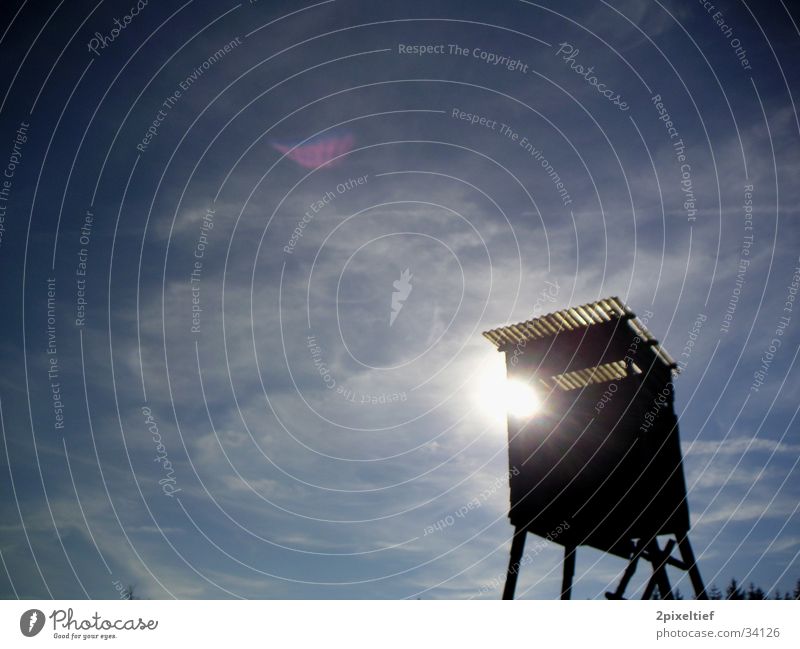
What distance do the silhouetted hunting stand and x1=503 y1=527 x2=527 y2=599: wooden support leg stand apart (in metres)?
0.03

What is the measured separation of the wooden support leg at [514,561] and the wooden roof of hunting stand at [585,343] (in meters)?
4.60

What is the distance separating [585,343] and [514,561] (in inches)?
267

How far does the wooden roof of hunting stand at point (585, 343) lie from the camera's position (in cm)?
1816

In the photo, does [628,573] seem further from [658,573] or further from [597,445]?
[597,445]

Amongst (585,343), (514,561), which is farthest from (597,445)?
(514,561)

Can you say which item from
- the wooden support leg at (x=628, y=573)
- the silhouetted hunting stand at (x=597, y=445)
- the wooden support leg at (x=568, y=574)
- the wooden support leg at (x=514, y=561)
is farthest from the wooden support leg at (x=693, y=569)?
the wooden support leg at (x=514, y=561)

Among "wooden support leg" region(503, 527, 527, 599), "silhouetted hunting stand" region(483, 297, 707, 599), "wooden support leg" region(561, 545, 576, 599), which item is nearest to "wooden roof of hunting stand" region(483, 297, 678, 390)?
"silhouetted hunting stand" region(483, 297, 707, 599)

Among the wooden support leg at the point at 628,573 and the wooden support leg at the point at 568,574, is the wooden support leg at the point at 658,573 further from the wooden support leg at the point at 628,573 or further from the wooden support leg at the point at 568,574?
the wooden support leg at the point at 568,574

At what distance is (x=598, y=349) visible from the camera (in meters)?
18.3

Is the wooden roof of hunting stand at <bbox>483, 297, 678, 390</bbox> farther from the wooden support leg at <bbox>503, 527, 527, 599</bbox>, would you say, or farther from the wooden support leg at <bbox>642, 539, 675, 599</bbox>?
the wooden support leg at <bbox>642, 539, 675, 599</bbox>
